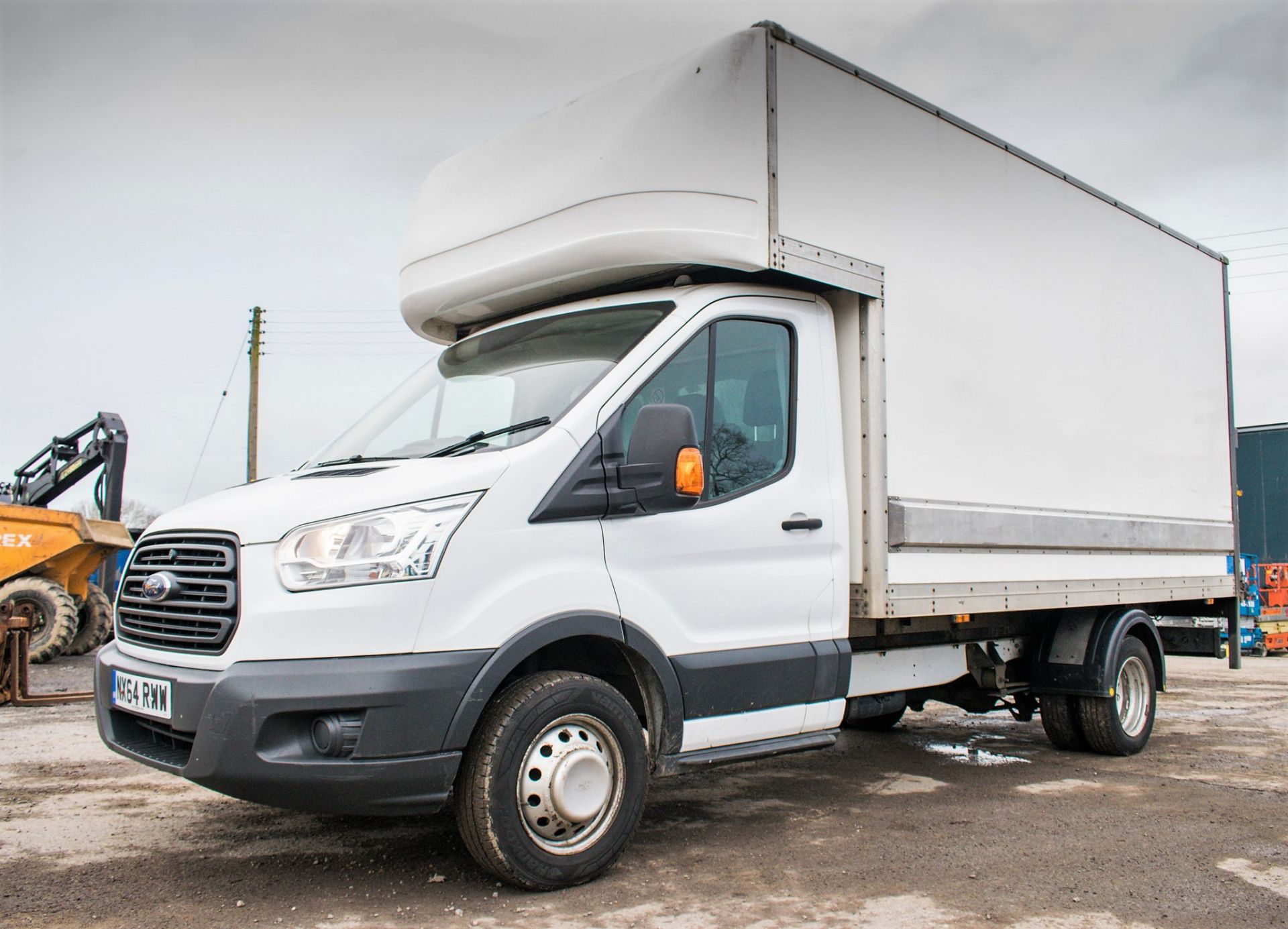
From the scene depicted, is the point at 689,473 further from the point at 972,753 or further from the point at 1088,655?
the point at 972,753

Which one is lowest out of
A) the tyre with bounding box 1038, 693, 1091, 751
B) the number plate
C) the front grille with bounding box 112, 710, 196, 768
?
the tyre with bounding box 1038, 693, 1091, 751

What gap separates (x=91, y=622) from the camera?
48.9 ft

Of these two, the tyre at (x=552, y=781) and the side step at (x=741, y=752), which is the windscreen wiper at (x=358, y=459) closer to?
the tyre at (x=552, y=781)

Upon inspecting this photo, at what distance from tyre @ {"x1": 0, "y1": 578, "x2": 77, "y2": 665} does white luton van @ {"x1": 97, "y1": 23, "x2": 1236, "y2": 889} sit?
9.78 m

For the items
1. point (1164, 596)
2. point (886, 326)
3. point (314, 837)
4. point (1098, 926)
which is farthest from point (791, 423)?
point (1164, 596)

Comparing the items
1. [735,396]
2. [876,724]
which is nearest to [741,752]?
[735,396]

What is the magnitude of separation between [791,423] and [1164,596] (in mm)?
3744

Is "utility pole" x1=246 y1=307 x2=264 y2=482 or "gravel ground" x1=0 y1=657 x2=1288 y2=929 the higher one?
"utility pole" x1=246 y1=307 x2=264 y2=482

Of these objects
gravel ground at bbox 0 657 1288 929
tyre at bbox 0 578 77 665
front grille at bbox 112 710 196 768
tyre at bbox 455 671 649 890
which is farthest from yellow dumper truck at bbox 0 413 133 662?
tyre at bbox 455 671 649 890

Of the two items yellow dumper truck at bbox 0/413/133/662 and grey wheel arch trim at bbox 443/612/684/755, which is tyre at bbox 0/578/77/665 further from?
grey wheel arch trim at bbox 443/612/684/755

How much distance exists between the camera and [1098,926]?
3.87 m

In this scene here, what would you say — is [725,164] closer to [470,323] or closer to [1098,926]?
[470,323]

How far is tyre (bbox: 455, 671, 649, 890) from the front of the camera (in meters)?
3.90

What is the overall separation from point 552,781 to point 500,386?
5.63 feet
